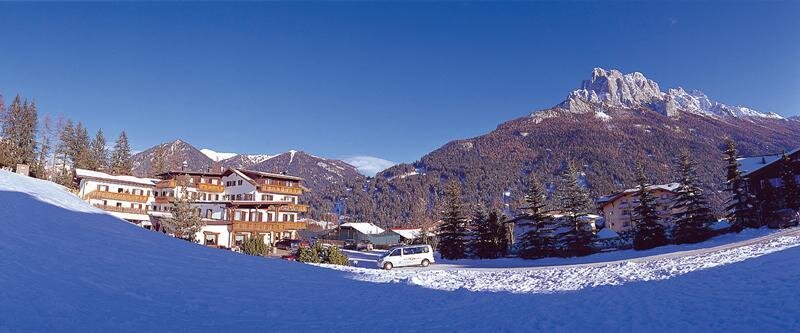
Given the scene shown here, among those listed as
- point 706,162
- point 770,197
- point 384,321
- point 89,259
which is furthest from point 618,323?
point 706,162

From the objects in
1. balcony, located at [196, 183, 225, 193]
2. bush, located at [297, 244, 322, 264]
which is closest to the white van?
bush, located at [297, 244, 322, 264]

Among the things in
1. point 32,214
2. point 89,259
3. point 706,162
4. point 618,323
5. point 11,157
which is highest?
point 706,162

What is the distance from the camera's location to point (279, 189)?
7000cm

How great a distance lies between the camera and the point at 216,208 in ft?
205

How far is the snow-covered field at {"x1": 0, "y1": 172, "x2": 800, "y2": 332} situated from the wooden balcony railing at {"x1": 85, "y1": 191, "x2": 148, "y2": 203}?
123 ft

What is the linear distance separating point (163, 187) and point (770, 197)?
77327 mm

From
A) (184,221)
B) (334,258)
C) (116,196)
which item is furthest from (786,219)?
(116,196)

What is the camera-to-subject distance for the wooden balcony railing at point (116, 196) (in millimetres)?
56522

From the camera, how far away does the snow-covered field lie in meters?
10.5

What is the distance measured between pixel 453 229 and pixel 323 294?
32587mm

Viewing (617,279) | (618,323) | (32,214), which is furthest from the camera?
(32,214)

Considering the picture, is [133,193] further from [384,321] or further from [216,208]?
[384,321]

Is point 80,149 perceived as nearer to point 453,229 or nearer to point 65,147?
point 65,147

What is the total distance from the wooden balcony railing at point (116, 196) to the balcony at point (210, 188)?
26.9 ft
